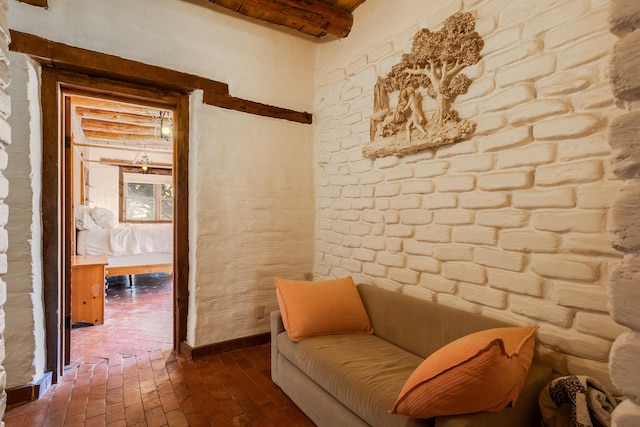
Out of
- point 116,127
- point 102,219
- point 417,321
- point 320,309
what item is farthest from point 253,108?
point 116,127

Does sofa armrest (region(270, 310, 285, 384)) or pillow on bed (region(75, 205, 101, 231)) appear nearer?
sofa armrest (region(270, 310, 285, 384))

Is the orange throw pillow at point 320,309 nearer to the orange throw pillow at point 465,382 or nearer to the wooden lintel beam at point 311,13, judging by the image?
the orange throw pillow at point 465,382

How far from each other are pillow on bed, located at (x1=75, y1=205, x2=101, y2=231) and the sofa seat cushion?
14.1ft

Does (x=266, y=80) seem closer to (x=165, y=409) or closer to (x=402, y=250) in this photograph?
(x=402, y=250)

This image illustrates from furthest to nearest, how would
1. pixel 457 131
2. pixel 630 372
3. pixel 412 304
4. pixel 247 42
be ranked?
pixel 247 42 → pixel 412 304 → pixel 457 131 → pixel 630 372

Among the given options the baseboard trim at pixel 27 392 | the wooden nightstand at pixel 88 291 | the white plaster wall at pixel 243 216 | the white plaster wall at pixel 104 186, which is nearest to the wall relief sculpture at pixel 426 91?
the white plaster wall at pixel 243 216

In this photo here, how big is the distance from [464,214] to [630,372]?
4.67ft

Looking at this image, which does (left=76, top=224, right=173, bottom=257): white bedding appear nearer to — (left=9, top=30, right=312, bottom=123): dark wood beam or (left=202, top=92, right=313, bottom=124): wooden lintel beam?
(left=9, top=30, right=312, bottom=123): dark wood beam

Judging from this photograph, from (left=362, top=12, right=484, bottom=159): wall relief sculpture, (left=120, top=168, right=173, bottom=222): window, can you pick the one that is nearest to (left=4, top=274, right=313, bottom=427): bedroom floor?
(left=362, top=12, right=484, bottom=159): wall relief sculpture

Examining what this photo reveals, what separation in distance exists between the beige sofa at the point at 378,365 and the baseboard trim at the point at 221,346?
0.66 m

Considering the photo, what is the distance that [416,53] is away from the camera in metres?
2.18

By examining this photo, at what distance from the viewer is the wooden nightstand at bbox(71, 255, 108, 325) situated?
A: 3.34 metres

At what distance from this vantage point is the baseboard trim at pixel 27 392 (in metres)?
2.00

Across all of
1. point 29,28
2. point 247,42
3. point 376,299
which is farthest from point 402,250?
point 29,28
